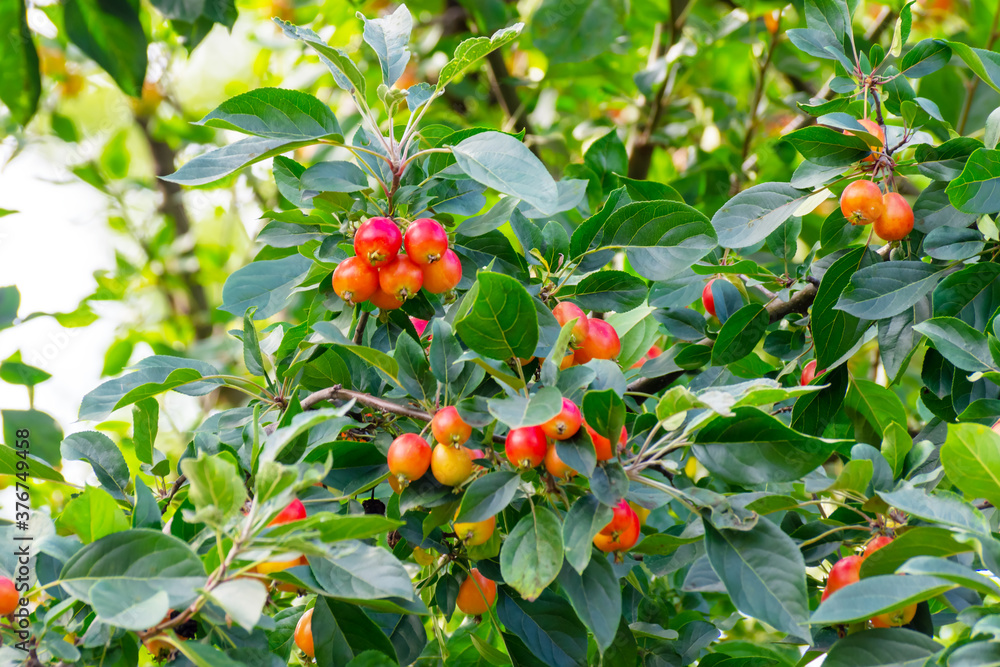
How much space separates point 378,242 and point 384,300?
0.28 feet

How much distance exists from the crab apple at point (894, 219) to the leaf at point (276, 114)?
628 mm

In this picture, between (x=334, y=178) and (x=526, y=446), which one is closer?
(x=526, y=446)

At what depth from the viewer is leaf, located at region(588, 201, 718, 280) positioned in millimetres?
792

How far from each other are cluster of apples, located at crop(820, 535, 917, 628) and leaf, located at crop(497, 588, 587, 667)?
0.24m

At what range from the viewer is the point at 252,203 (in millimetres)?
2775

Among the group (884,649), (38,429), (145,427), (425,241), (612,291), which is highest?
(425,241)

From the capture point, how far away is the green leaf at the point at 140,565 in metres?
0.57

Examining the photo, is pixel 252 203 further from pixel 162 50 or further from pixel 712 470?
pixel 712 470

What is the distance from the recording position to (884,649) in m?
0.62

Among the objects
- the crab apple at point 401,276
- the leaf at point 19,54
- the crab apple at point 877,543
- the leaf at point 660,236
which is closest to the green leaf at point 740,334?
the leaf at point 660,236

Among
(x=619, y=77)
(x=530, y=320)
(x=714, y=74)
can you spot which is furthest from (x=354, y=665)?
(x=714, y=74)

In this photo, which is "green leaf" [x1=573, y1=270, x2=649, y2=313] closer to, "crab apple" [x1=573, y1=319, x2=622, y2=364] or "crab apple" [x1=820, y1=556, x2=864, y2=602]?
"crab apple" [x1=573, y1=319, x2=622, y2=364]

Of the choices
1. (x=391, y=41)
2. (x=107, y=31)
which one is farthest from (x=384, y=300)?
(x=107, y=31)

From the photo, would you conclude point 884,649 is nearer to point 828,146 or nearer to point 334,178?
point 828,146
